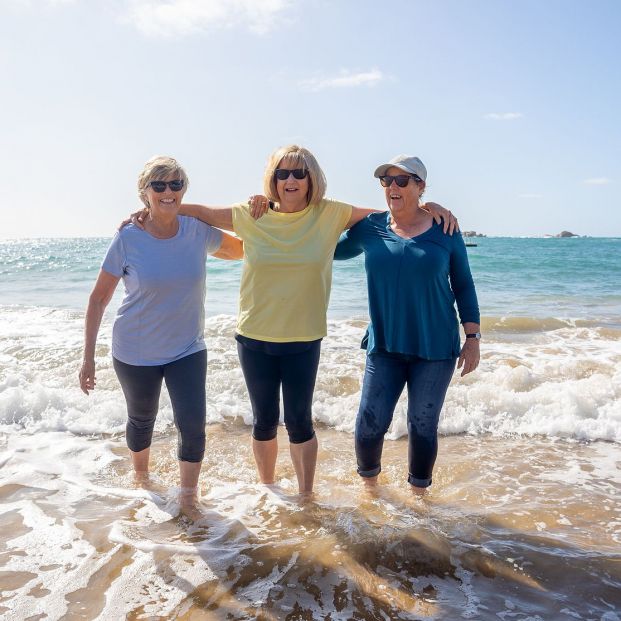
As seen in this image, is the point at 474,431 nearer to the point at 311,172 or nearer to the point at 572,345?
the point at 311,172

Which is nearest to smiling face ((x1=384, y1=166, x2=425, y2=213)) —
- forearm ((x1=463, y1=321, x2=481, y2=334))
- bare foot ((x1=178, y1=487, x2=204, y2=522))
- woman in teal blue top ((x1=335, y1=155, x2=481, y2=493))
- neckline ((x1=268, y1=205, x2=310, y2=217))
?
woman in teal blue top ((x1=335, y1=155, x2=481, y2=493))

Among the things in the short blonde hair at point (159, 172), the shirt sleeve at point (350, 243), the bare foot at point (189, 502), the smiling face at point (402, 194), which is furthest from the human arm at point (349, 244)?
the bare foot at point (189, 502)

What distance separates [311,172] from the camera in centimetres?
374

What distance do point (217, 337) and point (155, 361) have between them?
20.3 feet

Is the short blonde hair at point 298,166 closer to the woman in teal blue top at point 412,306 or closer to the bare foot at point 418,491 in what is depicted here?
the woman in teal blue top at point 412,306

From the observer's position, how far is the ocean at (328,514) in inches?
123

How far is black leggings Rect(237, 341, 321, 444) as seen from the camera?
3.88 meters

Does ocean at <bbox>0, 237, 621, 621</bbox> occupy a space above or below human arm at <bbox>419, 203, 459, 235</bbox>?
below

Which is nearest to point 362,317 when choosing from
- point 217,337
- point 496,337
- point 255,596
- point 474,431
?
point 496,337

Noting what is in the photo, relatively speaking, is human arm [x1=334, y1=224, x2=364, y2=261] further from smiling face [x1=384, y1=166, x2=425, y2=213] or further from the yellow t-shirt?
smiling face [x1=384, y1=166, x2=425, y2=213]

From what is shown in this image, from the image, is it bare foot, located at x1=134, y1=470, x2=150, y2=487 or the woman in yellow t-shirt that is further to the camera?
bare foot, located at x1=134, y1=470, x2=150, y2=487

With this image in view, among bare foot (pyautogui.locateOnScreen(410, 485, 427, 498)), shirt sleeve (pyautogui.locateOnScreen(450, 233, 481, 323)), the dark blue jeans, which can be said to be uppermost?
shirt sleeve (pyautogui.locateOnScreen(450, 233, 481, 323))

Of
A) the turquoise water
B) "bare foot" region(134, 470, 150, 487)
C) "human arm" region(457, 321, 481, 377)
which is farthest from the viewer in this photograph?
the turquoise water

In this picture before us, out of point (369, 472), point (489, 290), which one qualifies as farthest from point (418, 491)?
point (489, 290)
